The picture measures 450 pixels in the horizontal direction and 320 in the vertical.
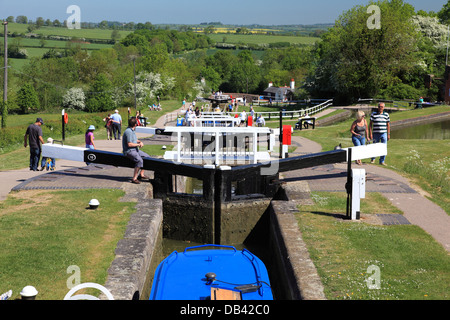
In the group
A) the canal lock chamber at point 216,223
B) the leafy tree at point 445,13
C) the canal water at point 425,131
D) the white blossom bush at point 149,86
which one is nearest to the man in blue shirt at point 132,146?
the canal lock chamber at point 216,223

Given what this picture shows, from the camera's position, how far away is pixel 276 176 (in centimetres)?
1366

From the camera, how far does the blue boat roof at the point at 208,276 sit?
7.39 m

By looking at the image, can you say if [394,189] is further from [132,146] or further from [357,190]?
[132,146]

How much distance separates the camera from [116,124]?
77.9 ft

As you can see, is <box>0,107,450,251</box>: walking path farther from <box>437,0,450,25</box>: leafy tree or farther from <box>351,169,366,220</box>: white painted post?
<box>437,0,450,25</box>: leafy tree

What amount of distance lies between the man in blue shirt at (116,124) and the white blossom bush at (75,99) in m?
63.0

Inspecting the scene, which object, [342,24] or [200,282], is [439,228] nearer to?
[200,282]

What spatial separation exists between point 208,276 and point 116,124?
17.1 meters

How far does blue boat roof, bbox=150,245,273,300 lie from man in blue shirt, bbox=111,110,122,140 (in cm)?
1519

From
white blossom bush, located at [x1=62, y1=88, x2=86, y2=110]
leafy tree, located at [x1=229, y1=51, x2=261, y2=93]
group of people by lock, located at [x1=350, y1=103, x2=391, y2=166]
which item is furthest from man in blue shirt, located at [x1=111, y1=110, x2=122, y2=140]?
leafy tree, located at [x1=229, y1=51, x2=261, y2=93]

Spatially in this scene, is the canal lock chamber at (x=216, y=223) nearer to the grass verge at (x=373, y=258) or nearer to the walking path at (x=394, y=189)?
the walking path at (x=394, y=189)

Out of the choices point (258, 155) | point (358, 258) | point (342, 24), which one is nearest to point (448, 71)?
point (342, 24)

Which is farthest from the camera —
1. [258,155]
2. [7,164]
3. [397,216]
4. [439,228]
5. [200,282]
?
[7,164]
